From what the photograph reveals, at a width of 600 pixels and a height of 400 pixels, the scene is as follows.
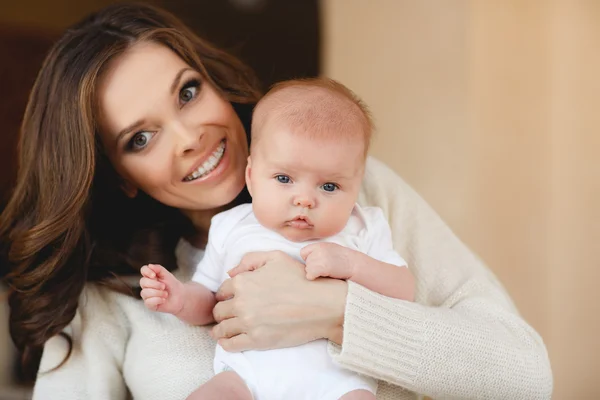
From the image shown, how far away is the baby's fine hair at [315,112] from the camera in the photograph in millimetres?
1286

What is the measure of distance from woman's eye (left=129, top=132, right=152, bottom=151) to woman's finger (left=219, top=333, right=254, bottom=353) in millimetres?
492

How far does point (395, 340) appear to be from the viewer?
130 centimetres

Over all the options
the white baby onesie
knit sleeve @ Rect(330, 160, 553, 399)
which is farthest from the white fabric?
knit sleeve @ Rect(330, 160, 553, 399)

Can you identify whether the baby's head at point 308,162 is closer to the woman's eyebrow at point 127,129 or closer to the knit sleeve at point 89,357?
the woman's eyebrow at point 127,129

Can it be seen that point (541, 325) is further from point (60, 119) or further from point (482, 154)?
point (60, 119)

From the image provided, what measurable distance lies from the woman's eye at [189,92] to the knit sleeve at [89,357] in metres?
0.49

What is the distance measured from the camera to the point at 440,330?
4.35 ft

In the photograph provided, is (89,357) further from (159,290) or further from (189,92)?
(189,92)

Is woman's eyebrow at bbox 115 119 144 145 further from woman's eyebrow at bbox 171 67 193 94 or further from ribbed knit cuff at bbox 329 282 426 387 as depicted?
ribbed knit cuff at bbox 329 282 426 387

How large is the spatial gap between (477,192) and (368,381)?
1.50m

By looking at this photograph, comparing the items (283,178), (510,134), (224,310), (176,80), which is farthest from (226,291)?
(510,134)

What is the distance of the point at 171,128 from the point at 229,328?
1.50 ft

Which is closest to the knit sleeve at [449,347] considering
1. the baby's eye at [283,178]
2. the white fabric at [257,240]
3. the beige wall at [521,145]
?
the white fabric at [257,240]

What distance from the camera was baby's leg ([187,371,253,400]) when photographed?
1220mm
